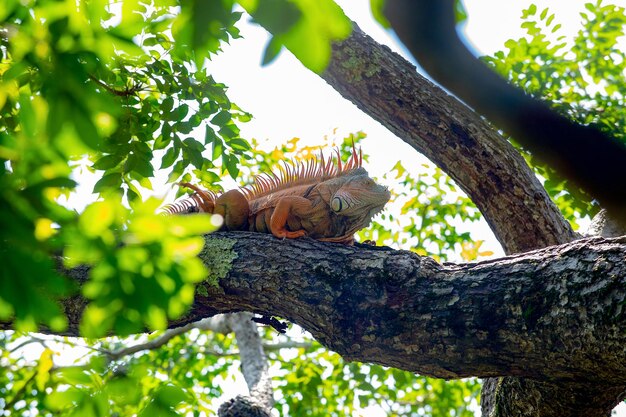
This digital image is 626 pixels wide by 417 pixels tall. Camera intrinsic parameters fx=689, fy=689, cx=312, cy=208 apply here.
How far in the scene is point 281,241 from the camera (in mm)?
3986

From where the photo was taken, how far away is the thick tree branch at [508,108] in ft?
5.29

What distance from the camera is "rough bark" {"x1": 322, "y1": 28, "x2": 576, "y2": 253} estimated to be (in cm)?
467

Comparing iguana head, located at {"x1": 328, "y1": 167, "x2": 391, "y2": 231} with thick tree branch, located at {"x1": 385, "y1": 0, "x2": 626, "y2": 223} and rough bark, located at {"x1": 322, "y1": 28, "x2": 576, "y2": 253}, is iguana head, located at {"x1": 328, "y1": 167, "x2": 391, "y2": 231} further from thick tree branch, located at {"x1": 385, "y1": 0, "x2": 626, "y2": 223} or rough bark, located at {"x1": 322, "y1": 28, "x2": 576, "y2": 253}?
thick tree branch, located at {"x1": 385, "y1": 0, "x2": 626, "y2": 223}

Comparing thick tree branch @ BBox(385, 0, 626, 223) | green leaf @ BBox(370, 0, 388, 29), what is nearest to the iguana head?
thick tree branch @ BBox(385, 0, 626, 223)

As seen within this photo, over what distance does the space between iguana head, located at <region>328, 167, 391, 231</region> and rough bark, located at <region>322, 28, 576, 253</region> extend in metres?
0.45

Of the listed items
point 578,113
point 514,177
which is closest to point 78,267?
point 514,177

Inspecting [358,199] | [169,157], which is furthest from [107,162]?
[358,199]

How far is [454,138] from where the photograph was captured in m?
4.67

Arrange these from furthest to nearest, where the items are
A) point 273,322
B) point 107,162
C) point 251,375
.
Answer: point 251,375
point 107,162
point 273,322

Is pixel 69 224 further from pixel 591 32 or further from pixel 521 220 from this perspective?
pixel 591 32

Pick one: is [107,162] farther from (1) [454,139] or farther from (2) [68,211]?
(2) [68,211]

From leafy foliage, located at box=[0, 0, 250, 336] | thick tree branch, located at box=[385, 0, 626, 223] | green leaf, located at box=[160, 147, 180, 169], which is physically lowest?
leafy foliage, located at box=[0, 0, 250, 336]

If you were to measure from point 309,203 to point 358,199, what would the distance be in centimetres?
33

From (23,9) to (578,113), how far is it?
5134 millimetres
